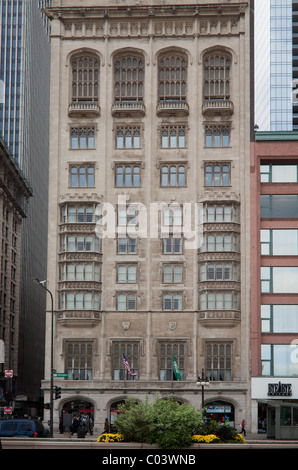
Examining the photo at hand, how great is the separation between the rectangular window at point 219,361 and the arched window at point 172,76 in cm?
2619

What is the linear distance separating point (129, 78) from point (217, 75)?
941 cm

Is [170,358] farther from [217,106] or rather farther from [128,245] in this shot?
[217,106]

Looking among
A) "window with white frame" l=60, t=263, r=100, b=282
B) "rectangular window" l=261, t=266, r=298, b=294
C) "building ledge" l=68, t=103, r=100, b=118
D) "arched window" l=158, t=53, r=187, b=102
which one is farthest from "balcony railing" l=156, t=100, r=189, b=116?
"rectangular window" l=261, t=266, r=298, b=294

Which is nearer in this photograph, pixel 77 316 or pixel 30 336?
pixel 77 316

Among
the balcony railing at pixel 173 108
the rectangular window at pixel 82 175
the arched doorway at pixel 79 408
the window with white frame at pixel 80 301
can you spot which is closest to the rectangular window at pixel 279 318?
the window with white frame at pixel 80 301

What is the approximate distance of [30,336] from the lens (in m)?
Result: 147

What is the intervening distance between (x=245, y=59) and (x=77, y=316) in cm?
3229

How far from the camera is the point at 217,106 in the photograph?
254 ft

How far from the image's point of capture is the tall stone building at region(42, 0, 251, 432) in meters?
73.6

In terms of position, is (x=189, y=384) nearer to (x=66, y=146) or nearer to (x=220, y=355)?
(x=220, y=355)

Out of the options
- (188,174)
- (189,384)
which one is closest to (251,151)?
(188,174)

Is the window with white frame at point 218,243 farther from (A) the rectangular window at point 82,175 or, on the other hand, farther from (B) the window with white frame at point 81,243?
(A) the rectangular window at point 82,175

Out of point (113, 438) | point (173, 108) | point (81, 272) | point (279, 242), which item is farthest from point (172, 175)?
point (113, 438)

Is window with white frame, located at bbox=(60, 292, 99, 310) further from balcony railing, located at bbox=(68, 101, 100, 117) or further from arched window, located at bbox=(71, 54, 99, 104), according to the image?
arched window, located at bbox=(71, 54, 99, 104)
